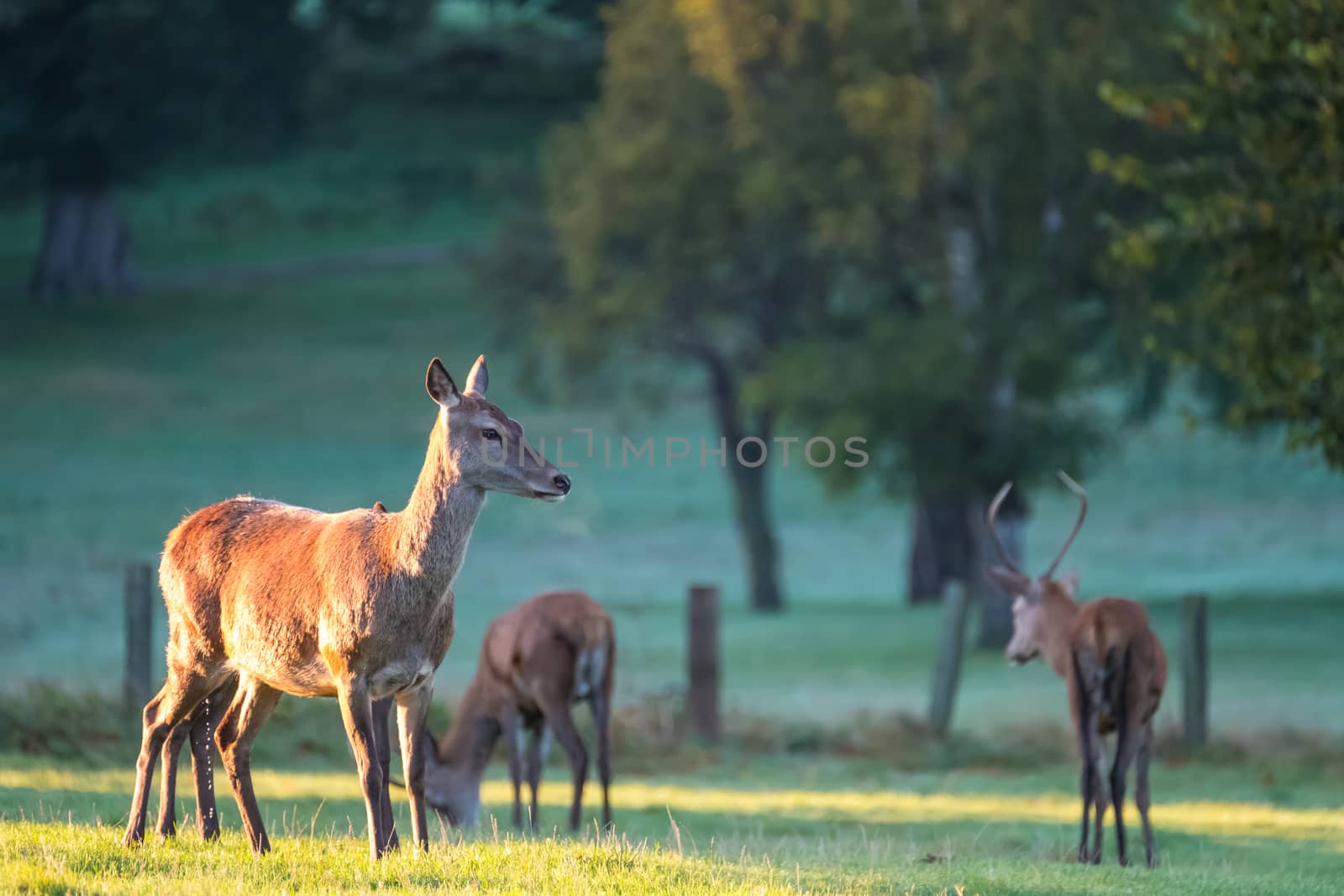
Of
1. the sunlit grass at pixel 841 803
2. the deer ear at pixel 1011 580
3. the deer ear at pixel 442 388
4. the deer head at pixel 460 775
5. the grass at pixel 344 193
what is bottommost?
the sunlit grass at pixel 841 803

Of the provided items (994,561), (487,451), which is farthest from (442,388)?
(994,561)

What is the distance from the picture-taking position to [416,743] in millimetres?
7414

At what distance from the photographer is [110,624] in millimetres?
26641

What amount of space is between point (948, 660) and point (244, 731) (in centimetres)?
899

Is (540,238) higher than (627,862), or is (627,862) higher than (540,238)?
(540,238)

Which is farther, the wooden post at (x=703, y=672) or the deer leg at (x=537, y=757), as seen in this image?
the wooden post at (x=703, y=672)

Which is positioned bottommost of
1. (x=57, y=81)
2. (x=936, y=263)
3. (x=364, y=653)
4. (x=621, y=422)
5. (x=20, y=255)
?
(x=364, y=653)

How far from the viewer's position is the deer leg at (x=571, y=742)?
34.4 feet

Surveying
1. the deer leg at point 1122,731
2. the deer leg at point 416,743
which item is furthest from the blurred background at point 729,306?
the deer leg at point 416,743

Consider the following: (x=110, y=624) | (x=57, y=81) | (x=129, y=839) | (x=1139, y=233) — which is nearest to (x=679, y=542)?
→ (x=110, y=624)

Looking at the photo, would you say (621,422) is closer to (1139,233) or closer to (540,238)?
(540,238)

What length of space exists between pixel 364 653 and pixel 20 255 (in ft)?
120

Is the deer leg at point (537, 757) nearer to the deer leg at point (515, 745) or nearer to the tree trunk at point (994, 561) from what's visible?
the deer leg at point (515, 745)

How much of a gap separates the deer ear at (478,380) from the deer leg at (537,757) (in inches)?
144
